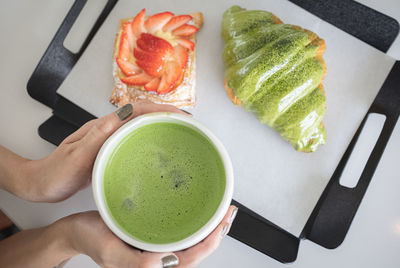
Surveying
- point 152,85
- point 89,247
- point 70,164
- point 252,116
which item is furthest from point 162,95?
point 89,247

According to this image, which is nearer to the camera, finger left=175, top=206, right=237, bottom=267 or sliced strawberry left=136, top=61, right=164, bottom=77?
finger left=175, top=206, right=237, bottom=267

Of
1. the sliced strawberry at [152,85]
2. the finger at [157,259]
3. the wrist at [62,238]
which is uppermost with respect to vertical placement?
the sliced strawberry at [152,85]

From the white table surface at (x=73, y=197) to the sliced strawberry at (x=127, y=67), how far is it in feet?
0.87

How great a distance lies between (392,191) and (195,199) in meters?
0.65

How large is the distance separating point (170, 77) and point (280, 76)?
307mm

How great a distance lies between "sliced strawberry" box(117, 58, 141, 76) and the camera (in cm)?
91

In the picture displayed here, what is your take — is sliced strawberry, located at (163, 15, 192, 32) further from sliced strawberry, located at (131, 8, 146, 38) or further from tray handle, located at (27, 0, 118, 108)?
tray handle, located at (27, 0, 118, 108)

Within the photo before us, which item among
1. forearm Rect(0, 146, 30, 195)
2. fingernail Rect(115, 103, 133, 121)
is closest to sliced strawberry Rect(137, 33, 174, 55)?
fingernail Rect(115, 103, 133, 121)

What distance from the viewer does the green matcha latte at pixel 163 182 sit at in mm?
537

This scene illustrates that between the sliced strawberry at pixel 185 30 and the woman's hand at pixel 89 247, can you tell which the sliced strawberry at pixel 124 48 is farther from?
the woman's hand at pixel 89 247

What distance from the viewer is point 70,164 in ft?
2.10

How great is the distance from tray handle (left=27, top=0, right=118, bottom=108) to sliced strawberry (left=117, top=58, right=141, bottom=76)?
163 mm

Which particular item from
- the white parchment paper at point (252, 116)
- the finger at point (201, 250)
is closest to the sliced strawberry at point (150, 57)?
the white parchment paper at point (252, 116)

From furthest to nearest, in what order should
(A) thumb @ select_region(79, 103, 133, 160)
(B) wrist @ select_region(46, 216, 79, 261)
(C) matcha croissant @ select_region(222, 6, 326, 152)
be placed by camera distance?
(C) matcha croissant @ select_region(222, 6, 326, 152), (B) wrist @ select_region(46, 216, 79, 261), (A) thumb @ select_region(79, 103, 133, 160)
